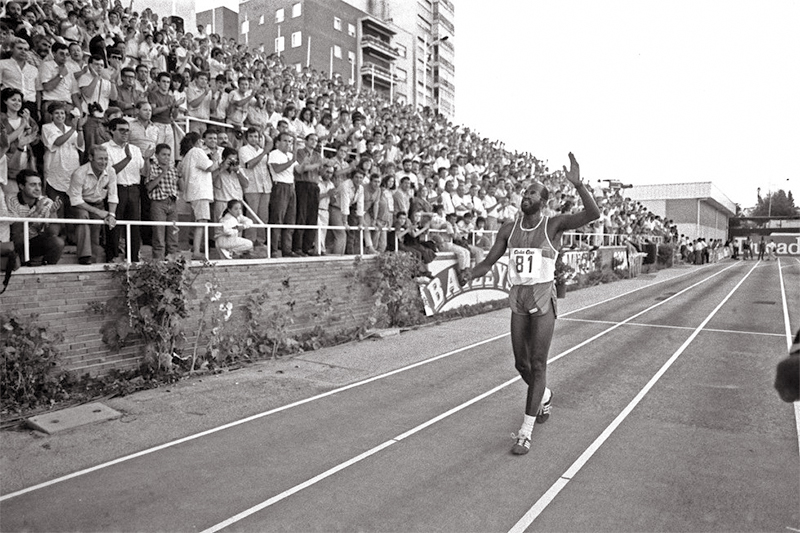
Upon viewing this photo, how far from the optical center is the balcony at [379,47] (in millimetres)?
57812

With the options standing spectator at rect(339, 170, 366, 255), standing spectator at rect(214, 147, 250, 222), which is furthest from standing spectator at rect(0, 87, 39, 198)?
standing spectator at rect(339, 170, 366, 255)

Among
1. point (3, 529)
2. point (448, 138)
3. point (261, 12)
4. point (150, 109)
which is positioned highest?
point (261, 12)

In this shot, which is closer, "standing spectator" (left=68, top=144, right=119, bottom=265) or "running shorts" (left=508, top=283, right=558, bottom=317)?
"running shorts" (left=508, top=283, right=558, bottom=317)

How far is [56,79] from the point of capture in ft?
30.5

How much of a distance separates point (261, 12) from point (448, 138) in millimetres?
37914

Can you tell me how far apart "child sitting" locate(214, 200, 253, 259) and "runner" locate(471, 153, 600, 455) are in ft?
17.7

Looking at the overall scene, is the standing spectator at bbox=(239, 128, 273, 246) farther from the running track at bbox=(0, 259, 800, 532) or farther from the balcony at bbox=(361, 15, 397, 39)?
the balcony at bbox=(361, 15, 397, 39)

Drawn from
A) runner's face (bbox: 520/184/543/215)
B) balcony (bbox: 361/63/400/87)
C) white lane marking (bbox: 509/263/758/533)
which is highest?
balcony (bbox: 361/63/400/87)

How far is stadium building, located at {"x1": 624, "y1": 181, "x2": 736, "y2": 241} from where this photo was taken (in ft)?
230

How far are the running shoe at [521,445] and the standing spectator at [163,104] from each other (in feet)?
25.6

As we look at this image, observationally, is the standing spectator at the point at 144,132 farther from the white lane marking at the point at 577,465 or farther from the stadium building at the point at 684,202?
→ the stadium building at the point at 684,202

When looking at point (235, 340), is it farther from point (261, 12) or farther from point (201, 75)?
point (261, 12)

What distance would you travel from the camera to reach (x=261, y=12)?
185 feet

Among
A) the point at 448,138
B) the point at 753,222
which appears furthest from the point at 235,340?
the point at 753,222
